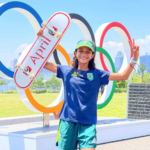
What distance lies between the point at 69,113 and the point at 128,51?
5.58 meters

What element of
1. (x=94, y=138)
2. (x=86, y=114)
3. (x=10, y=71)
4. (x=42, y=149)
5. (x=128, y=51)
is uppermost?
(x=128, y=51)

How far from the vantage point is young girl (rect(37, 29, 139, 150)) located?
2.96 metres

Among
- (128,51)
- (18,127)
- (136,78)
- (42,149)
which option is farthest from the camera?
(136,78)

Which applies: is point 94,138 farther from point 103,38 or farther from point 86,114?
point 103,38

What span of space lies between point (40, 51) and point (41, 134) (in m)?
1.34

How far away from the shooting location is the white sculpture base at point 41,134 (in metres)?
4.93

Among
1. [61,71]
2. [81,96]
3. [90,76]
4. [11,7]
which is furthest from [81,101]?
[11,7]

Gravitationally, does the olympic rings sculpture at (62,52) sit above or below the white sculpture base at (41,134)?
above

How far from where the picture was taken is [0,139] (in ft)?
17.1

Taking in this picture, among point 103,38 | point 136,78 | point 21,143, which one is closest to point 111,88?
point 103,38

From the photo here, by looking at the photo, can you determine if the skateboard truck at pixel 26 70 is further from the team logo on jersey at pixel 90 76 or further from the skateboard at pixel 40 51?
the team logo on jersey at pixel 90 76

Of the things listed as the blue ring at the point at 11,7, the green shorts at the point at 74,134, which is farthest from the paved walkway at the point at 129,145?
the green shorts at the point at 74,134

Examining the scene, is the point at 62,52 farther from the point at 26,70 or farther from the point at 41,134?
the point at 26,70

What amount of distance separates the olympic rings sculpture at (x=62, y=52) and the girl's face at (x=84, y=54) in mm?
2219
